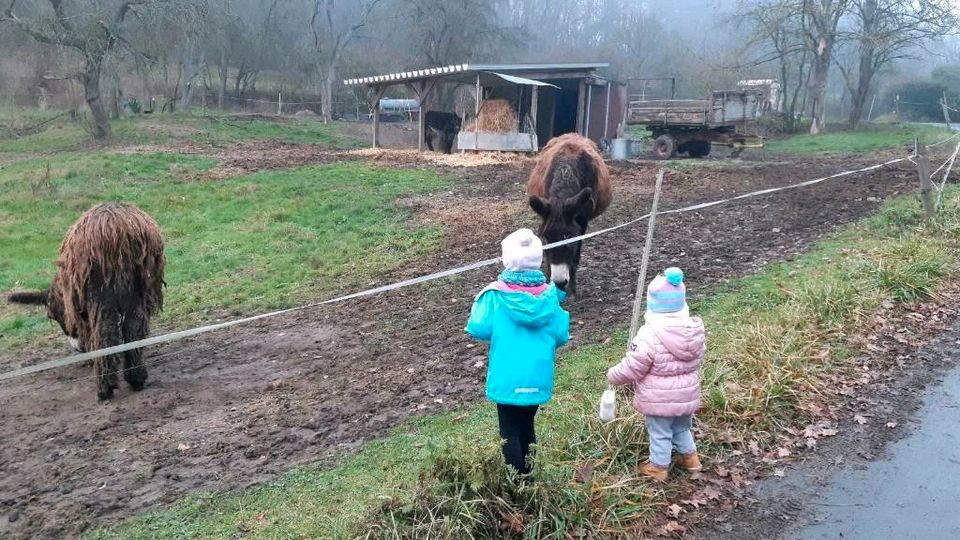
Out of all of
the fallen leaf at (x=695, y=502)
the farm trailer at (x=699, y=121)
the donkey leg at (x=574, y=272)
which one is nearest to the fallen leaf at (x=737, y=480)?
the fallen leaf at (x=695, y=502)

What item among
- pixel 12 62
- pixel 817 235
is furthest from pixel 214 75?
pixel 817 235

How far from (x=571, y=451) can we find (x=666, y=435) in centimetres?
63

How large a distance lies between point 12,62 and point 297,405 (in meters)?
36.2

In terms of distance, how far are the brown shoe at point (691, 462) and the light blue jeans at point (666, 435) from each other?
0.05 m

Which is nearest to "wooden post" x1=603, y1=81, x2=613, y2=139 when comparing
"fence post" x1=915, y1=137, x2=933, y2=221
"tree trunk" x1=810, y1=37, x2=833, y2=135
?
"tree trunk" x1=810, y1=37, x2=833, y2=135

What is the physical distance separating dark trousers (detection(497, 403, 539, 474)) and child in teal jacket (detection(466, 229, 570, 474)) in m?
0.07

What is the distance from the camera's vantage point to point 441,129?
26703 mm

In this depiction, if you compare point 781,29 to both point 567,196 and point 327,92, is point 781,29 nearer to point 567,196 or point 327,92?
point 327,92

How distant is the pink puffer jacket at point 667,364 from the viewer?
4176 mm

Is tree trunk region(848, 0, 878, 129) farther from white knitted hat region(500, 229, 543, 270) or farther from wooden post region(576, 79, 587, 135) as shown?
white knitted hat region(500, 229, 543, 270)

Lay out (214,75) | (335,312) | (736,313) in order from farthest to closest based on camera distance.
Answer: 1. (214,75)
2. (335,312)
3. (736,313)

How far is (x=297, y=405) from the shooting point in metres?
6.29

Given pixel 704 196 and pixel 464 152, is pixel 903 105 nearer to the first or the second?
pixel 464 152

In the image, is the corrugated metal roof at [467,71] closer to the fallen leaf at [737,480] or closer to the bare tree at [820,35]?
the bare tree at [820,35]
